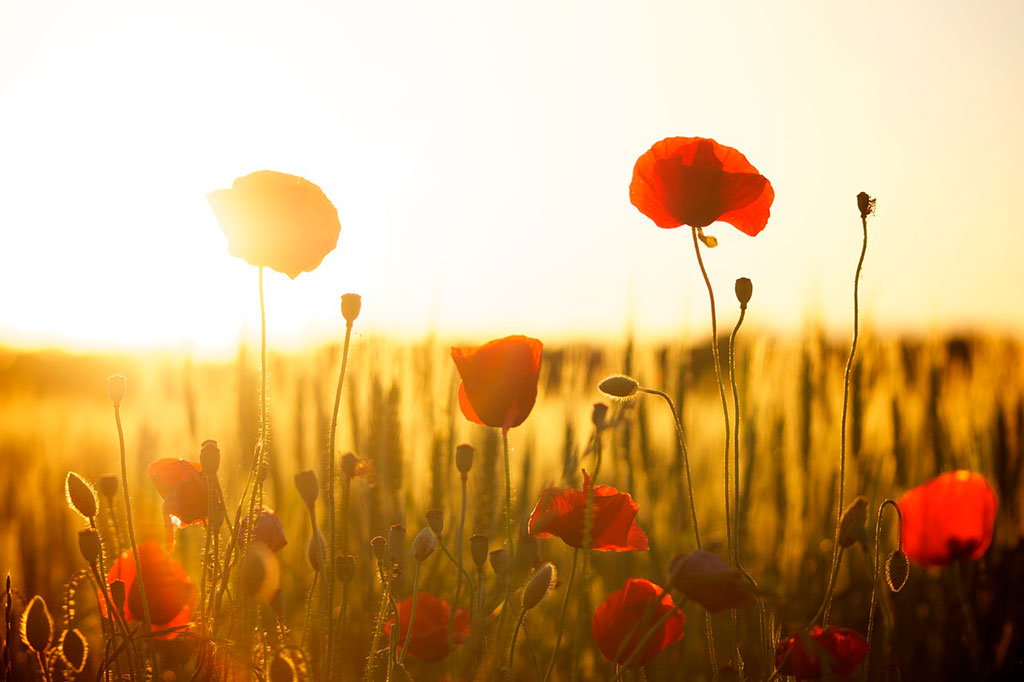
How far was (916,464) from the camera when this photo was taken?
2457 millimetres

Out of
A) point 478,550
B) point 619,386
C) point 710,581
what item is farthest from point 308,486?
point 710,581

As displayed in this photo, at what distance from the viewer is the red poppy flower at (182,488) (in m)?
0.97

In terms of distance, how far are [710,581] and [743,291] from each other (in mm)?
365

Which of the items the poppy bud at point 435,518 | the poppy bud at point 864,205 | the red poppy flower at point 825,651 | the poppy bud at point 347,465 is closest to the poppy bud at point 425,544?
the poppy bud at point 435,518

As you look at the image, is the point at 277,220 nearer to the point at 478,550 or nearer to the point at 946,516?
the point at 478,550

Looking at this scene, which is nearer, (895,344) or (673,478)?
(673,478)

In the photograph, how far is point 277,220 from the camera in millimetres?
964

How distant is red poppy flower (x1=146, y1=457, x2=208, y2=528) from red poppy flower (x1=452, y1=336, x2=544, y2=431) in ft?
0.99

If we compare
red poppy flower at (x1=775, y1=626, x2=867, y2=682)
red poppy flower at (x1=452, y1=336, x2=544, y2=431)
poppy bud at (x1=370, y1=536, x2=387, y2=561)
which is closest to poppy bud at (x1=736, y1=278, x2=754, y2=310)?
red poppy flower at (x1=452, y1=336, x2=544, y2=431)

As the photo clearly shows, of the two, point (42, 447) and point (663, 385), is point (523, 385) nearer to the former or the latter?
point (663, 385)

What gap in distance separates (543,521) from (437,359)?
1022 millimetres

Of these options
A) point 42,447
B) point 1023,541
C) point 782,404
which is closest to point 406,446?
point 782,404

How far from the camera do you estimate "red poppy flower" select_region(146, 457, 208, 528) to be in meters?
0.97

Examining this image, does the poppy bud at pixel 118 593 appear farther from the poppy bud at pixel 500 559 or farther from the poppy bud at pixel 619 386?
the poppy bud at pixel 619 386
